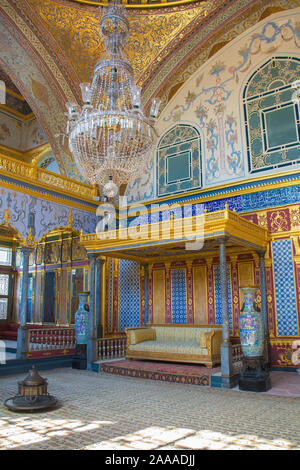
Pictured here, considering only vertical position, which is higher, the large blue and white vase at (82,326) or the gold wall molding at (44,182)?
the gold wall molding at (44,182)

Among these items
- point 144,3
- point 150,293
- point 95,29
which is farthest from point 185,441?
point 95,29

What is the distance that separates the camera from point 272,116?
851 centimetres

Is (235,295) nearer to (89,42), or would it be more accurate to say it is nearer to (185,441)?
(185,441)

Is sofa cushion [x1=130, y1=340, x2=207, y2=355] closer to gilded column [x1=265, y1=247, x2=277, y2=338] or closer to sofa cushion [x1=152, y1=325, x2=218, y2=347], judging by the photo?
sofa cushion [x1=152, y1=325, x2=218, y2=347]

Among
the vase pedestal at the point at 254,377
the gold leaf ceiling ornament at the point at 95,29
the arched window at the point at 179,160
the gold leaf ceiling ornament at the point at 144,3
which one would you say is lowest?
the vase pedestal at the point at 254,377

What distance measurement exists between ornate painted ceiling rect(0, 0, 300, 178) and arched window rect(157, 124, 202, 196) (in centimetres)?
122

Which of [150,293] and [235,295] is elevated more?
[150,293]

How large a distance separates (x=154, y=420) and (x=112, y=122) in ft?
14.0

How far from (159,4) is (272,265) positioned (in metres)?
6.78

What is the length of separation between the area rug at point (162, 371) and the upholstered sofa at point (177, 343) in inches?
7.4

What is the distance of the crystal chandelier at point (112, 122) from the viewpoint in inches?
238

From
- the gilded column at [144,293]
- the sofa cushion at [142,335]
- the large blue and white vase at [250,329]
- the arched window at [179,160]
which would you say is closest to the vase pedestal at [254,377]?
the large blue and white vase at [250,329]

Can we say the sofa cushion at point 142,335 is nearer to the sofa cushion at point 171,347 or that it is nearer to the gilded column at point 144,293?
the sofa cushion at point 171,347
